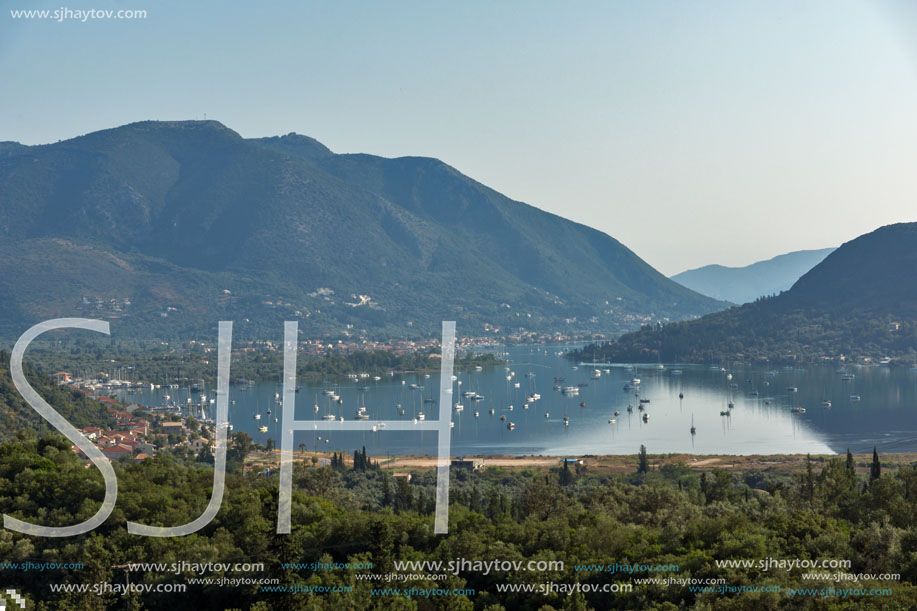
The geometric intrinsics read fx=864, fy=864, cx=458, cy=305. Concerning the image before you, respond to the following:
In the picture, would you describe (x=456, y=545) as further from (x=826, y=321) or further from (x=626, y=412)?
(x=826, y=321)

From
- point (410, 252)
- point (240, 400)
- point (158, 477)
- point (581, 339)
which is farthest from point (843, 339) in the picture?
point (410, 252)

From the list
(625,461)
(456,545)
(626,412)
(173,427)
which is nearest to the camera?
(456,545)

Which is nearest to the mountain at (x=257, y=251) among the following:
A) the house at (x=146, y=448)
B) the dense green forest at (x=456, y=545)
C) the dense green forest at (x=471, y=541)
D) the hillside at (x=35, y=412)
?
the hillside at (x=35, y=412)

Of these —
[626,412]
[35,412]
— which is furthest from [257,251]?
[35,412]

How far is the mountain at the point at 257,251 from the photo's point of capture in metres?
126

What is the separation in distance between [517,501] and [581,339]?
10598 cm

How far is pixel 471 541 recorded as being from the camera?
15508 millimetres

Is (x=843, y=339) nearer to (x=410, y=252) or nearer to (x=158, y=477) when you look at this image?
(x=158, y=477)

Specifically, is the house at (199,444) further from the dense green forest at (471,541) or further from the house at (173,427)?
the dense green forest at (471,541)

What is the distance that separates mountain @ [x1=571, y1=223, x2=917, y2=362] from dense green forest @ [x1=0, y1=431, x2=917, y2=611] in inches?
2667

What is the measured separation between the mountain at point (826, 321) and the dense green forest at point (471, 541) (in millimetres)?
67733

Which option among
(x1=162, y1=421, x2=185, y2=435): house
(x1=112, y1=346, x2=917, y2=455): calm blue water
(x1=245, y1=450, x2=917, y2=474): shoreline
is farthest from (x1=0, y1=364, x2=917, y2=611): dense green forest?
(x1=162, y1=421, x2=185, y2=435): house

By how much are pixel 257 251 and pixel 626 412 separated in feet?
334

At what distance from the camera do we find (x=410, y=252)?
167625mm
